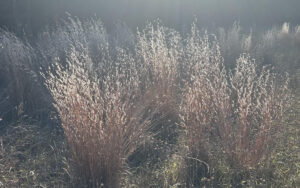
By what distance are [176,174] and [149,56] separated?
1647mm

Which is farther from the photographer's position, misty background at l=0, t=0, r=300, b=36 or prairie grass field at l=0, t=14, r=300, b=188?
misty background at l=0, t=0, r=300, b=36

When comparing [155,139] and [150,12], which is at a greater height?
[150,12]

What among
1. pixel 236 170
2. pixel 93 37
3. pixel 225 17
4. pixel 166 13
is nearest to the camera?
pixel 236 170

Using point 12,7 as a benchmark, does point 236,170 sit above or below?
below

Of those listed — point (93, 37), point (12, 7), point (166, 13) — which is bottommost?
point (93, 37)

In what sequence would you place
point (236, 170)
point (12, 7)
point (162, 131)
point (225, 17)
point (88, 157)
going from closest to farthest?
point (88, 157), point (236, 170), point (162, 131), point (12, 7), point (225, 17)

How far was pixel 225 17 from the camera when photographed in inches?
719

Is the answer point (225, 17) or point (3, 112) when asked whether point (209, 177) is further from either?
point (225, 17)

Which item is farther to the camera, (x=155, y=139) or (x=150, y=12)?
(x=150, y=12)

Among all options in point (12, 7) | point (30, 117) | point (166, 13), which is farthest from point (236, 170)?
point (166, 13)

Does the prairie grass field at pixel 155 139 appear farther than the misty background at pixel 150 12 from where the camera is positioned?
No

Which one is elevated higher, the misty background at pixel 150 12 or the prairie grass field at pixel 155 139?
the misty background at pixel 150 12

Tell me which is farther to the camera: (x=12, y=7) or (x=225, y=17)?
(x=225, y=17)

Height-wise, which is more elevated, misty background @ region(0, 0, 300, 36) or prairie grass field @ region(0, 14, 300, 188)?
misty background @ region(0, 0, 300, 36)
